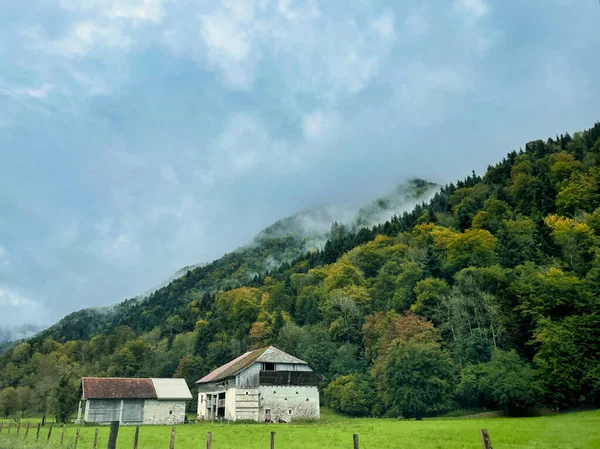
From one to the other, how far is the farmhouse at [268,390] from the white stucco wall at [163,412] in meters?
4.50

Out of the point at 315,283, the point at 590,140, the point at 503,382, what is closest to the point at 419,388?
the point at 503,382

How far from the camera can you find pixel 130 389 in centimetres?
5384

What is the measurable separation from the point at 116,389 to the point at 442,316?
135 feet

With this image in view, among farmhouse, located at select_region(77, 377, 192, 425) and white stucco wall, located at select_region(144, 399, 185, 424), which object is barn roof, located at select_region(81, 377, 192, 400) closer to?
farmhouse, located at select_region(77, 377, 192, 425)

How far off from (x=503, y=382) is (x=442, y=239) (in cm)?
3805

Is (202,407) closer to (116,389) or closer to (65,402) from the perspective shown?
(116,389)

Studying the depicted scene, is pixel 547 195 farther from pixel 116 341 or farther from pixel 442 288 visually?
pixel 116 341

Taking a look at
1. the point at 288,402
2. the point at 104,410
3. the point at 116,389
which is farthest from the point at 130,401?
the point at 288,402

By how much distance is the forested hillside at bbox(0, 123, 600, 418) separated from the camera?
141 feet

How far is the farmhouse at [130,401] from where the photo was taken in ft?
167

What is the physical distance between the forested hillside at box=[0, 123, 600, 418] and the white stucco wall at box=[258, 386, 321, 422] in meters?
6.03

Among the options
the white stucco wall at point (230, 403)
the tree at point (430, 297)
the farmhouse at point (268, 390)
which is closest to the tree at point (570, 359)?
the tree at point (430, 297)

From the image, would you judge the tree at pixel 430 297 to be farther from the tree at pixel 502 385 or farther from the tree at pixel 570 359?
the tree at pixel 570 359

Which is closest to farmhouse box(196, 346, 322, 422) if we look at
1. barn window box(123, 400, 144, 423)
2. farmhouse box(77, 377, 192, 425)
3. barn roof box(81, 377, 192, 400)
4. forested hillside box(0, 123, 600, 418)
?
farmhouse box(77, 377, 192, 425)
